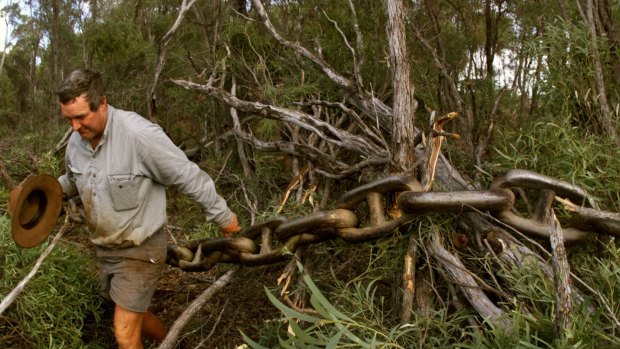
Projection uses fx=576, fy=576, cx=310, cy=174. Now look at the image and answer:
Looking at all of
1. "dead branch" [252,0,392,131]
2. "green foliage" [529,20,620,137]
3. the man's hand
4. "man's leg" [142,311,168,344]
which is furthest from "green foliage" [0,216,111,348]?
"green foliage" [529,20,620,137]

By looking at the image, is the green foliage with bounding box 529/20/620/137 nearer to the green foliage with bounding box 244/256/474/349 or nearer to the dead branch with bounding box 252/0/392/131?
the dead branch with bounding box 252/0/392/131

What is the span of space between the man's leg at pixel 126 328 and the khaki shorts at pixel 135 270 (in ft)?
0.13

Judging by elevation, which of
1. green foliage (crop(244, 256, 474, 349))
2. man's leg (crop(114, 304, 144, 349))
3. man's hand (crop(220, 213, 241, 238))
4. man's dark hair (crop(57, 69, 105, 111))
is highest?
man's dark hair (crop(57, 69, 105, 111))

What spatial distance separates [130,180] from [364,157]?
138cm

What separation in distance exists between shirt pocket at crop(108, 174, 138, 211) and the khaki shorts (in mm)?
288

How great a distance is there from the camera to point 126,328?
3217 mm

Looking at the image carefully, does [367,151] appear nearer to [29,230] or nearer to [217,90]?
[217,90]

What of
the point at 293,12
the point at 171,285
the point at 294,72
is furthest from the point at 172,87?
the point at 171,285

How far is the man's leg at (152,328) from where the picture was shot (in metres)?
3.62

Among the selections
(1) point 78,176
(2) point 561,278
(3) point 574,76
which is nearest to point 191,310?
(1) point 78,176

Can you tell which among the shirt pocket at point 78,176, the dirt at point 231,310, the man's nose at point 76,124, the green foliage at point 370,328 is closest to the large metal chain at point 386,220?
the green foliage at point 370,328

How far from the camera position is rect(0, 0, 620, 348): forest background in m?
2.46

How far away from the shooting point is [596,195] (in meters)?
2.79

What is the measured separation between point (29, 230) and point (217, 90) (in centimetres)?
163
